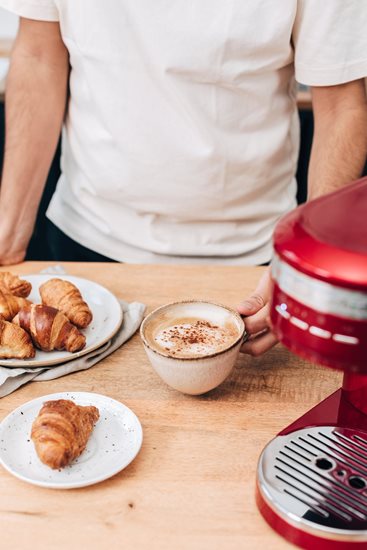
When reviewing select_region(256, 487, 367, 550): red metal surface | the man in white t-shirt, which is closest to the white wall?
the man in white t-shirt

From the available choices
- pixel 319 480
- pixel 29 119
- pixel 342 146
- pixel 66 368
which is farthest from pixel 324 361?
pixel 29 119

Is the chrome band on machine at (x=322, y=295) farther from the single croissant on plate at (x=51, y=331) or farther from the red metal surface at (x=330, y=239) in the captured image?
the single croissant on plate at (x=51, y=331)

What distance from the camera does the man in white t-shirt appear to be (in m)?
1.40

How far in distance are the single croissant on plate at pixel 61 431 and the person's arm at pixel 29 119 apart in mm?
692

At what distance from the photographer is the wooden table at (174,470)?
813 millimetres

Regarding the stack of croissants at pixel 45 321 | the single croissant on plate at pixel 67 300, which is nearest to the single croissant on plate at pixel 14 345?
the stack of croissants at pixel 45 321

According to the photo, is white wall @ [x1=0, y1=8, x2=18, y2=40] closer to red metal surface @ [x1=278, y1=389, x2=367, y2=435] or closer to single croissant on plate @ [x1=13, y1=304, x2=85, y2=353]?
single croissant on plate @ [x1=13, y1=304, x2=85, y2=353]

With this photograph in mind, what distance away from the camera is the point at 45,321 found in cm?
115

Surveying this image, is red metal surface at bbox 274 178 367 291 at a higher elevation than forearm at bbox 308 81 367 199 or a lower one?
higher

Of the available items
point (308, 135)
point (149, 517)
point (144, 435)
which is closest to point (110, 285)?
point (144, 435)

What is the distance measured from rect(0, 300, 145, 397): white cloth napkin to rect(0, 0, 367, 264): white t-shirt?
16.6 inches

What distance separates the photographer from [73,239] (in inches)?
69.8

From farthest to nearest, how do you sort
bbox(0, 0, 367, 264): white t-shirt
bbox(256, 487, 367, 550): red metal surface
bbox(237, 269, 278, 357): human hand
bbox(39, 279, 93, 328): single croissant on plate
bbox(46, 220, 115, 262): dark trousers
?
bbox(46, 220, 115, 262): dark trousers < bbox(0, 0, 367, 264): white t-shirt < bbox(39, 279, 93, 328): single croissant on plate < bbox(237, 269, 278, 357): human hand < bbox(256, 487, 367, 550): red metal surface

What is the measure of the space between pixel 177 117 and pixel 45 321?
0.57m
